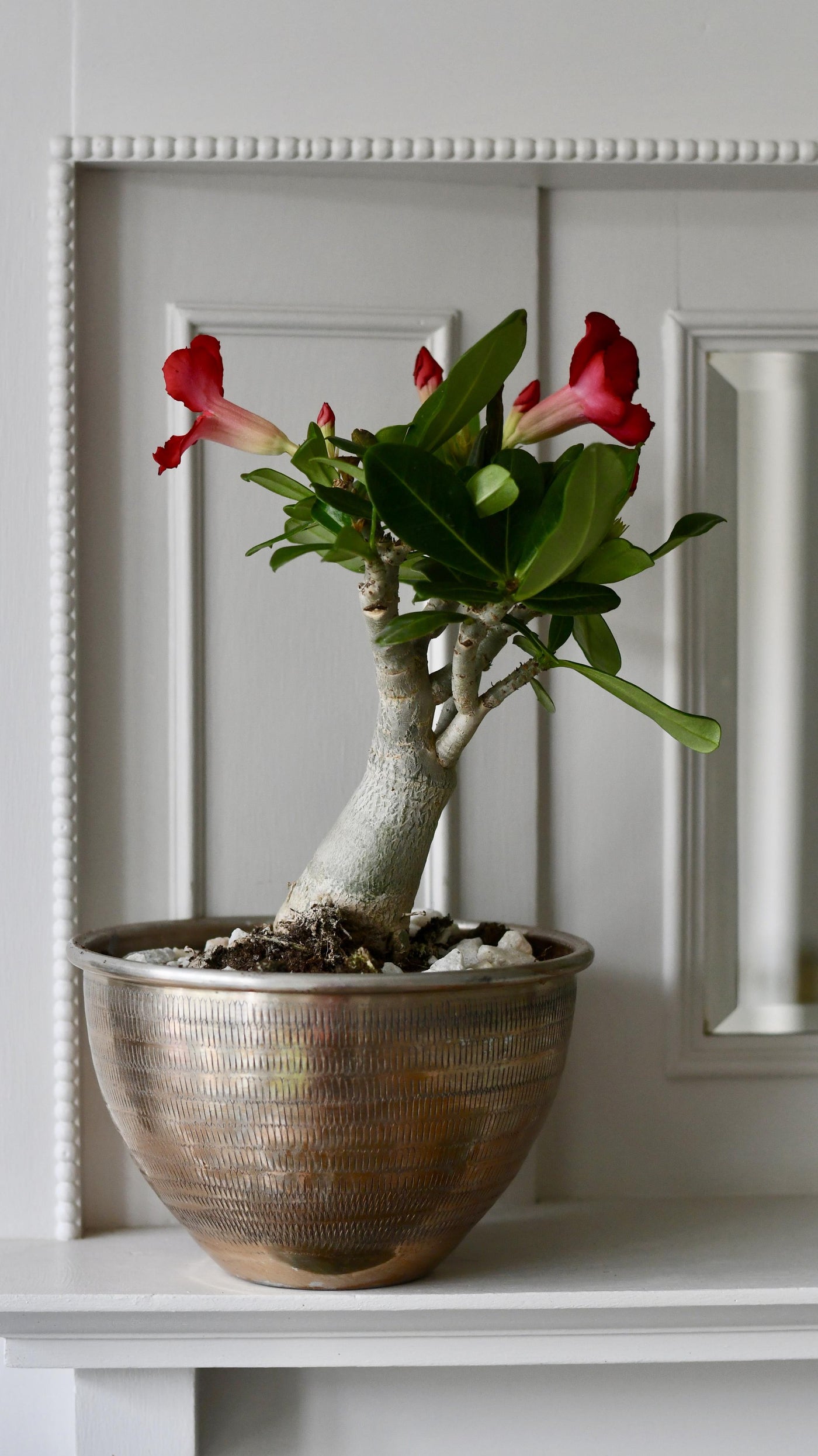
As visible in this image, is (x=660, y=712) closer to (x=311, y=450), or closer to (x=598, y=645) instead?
(x=598, y=645)

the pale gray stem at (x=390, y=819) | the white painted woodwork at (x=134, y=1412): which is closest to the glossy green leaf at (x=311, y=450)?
the pale gray stem at (x=390, y=819)

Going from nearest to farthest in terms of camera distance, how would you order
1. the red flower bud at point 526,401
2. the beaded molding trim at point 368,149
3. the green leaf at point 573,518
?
the green leaf at point 573,518
the red flower bud at point 526,401
the beaded molding trim at point 368,149

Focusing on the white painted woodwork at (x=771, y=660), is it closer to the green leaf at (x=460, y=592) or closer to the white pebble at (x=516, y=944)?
the white pebble at (x=516, y=944)

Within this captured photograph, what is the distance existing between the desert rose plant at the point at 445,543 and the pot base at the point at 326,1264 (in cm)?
17

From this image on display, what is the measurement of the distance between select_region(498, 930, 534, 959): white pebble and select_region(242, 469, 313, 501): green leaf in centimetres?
31

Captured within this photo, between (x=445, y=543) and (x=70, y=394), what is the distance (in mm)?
371

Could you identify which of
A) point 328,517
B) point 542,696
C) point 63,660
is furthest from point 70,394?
point 542,696

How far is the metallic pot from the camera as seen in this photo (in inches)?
24.5

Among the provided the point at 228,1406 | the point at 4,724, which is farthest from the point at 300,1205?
the point at 4,724

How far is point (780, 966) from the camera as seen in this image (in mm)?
909

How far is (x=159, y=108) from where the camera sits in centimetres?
84

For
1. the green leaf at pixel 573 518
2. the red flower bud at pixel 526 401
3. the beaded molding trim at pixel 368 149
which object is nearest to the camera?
the green leaf at pixel 573 518

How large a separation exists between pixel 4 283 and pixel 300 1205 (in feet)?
2.12

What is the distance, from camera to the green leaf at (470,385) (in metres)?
0.61
